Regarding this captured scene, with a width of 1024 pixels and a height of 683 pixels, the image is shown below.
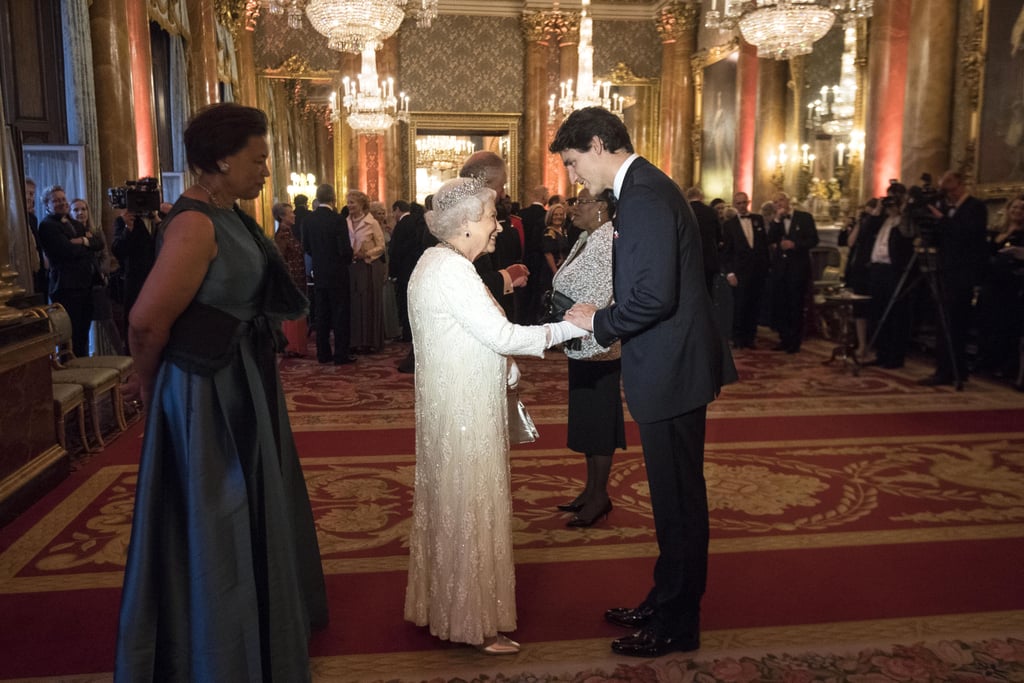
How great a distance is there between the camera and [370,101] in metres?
11.4

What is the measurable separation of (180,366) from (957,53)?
893 cm

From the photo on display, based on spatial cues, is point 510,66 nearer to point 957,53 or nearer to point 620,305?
point 957,53

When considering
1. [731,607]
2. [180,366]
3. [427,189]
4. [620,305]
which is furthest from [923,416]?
[427,189]

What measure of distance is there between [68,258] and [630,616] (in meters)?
5.83

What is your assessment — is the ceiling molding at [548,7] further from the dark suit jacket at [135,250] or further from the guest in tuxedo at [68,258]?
the dark suit jacket at [135,250]

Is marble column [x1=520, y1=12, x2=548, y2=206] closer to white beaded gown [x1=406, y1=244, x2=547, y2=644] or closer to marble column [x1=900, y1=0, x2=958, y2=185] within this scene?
marble column [x1=900, y1=0, x2=958, y2=185]

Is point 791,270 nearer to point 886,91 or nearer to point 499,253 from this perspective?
point 886,91

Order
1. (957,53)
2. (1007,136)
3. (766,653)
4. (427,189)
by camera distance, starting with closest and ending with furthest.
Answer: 1. (766,653)
2. (1007,136)
3. (957,53)
4. (427,189)

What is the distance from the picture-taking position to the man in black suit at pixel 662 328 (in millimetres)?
2350

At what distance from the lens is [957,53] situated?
848 centimetres

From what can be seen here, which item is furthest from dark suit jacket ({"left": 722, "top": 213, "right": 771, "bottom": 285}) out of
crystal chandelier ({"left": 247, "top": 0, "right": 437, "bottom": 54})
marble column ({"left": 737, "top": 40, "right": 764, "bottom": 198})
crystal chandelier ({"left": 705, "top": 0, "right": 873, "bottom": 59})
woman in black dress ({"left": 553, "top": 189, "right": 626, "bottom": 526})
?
woman in black dress ({"left": 553, "top": 189, "right": 626, "bottom": 526})

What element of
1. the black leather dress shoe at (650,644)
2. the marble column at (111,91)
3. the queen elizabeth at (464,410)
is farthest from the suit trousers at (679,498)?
the marble column at (111,91)

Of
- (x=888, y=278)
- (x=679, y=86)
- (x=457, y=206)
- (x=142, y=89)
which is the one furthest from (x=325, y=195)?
(x=679, y=86)

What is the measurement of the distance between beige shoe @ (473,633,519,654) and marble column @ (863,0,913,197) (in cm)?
839
